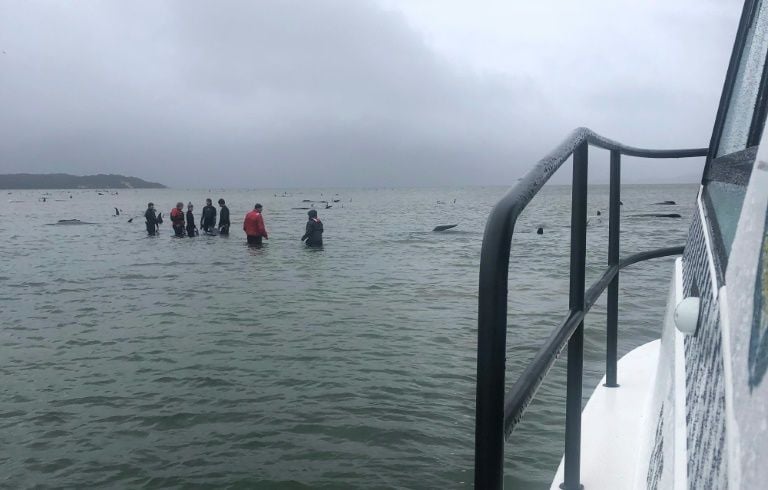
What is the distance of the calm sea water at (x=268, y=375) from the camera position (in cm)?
472

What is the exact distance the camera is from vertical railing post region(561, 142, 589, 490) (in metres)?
1.69

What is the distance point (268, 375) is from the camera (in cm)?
668

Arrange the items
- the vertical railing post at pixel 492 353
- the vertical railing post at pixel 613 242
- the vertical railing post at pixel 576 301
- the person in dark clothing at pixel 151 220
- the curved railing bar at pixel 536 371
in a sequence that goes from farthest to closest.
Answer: the person in dark clothing at pixel 151 220 < the vertical railing post at pixel 613 242 < the vertical railing post at pixel 576 301 < the curved railing bar at pixel 536 371 < the vertical railing post at pixel 492 353

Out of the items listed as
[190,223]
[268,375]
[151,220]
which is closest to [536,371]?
[268,375]

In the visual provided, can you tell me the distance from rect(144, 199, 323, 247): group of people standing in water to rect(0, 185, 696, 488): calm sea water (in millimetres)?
4364

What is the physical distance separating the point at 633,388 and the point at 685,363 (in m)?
1.87

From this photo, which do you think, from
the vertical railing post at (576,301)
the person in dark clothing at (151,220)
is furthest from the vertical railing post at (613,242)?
the person in dark clothing at (151,220)

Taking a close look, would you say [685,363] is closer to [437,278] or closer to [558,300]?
[558,300]

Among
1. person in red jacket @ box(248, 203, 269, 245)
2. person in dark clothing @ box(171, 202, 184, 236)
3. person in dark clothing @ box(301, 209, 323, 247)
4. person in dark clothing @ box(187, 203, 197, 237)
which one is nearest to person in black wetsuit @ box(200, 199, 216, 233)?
person in dark clothing @ box(187, 203, 197, 237)

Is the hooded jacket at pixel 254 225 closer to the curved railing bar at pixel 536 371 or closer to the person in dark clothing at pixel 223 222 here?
the person in dark clothing at pixel 223 222

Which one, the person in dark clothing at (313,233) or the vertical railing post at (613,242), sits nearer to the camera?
the vertical railing post at (613,242)

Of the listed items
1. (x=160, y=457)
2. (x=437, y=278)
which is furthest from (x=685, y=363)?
(x=437, y=278)

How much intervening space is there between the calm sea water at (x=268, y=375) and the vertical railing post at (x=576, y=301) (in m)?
2.72

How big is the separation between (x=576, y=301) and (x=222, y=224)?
22.2m
